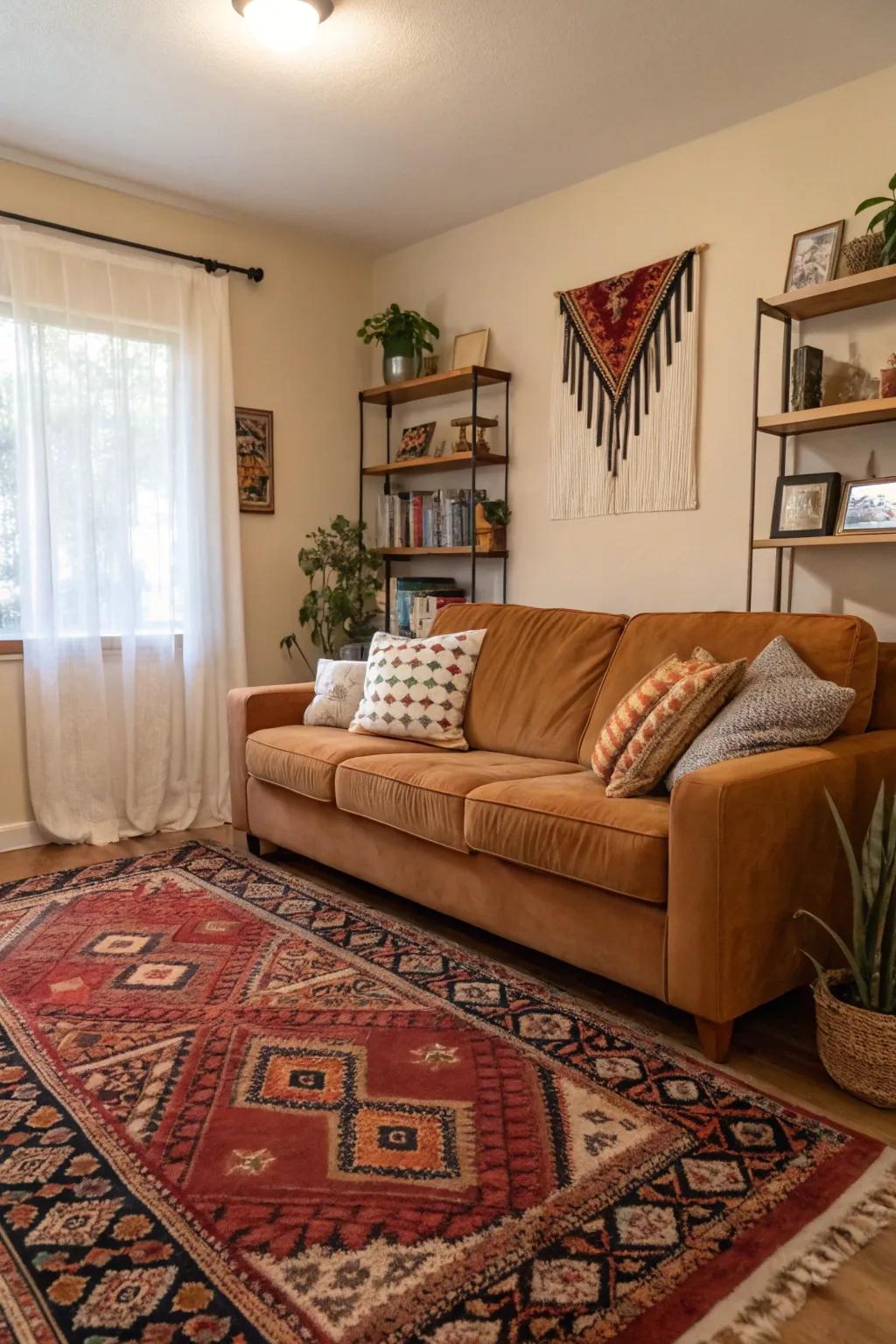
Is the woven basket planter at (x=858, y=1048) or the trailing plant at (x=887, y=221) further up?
the trailing plant at (x=887, y=221)

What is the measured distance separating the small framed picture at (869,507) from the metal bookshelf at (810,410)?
0.05m

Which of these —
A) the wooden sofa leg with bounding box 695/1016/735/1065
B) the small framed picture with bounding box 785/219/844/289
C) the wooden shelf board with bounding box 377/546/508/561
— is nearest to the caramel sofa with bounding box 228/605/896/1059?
the wooden sofa leg with bounding box 695/1016/735/1065

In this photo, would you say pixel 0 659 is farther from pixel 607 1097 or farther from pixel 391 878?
pixel 607 1097

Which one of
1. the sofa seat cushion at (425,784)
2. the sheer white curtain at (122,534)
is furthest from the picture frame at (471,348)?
the sofa seat cushion at (425,784)

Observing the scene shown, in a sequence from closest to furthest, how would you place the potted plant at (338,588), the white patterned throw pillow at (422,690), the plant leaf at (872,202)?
1. the plant leaf at (872,202)
2. the white patterned throw pillow at (422,690)
3. the potted plant at (338,588)

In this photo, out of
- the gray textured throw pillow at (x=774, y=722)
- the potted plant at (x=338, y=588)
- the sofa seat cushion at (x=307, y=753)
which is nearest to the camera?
the gray textured throw pillow at (x=774, y=722)

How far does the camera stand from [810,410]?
9.19ft

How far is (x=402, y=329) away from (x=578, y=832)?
2872 millimetres

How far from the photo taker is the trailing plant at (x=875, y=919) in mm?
1877

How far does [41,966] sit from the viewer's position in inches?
98.3

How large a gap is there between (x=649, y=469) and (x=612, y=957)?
1994 mm

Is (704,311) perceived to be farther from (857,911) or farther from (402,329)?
(857,911)

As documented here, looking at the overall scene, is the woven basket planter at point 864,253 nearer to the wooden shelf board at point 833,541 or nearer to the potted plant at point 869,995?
the wooden shelf board at point 833,541

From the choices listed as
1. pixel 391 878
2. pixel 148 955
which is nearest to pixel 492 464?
pixel 391 878
